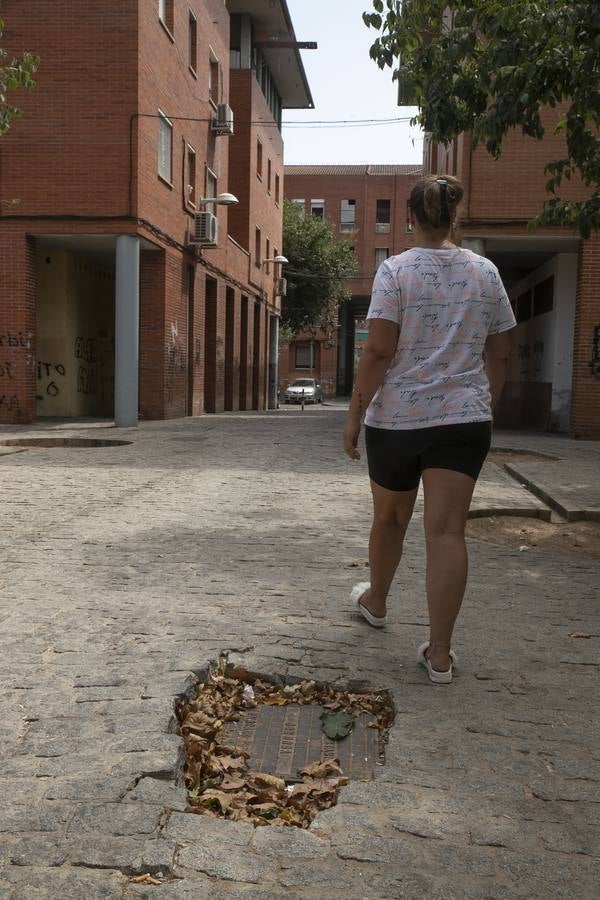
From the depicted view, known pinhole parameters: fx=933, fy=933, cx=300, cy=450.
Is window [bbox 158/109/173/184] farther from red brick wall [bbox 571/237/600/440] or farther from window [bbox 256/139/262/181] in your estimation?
window [bbox 256/139/262/181]

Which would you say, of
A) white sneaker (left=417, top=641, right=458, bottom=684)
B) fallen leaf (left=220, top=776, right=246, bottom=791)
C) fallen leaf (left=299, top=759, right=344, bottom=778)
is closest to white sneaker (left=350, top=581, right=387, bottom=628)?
white sneaker (left=417, top=641, right=458, bottom=684)

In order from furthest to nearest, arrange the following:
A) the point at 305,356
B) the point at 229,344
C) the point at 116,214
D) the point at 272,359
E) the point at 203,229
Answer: the point at 305,356 → the point at 272,359 → the point at 229,344 → the point at 203,229 → the point at 116,214

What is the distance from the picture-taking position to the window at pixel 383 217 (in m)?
63.6

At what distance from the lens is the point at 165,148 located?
837 inches

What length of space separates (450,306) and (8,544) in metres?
3.86

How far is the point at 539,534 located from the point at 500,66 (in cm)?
350

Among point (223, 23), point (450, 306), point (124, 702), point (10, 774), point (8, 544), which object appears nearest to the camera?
point (10, 774)

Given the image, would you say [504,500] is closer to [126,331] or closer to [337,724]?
[337,724]

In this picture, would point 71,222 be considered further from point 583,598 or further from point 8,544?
point 583,598

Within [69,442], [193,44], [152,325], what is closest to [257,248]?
[193,44]

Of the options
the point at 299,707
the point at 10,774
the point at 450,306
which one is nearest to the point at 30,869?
the point at 10,774

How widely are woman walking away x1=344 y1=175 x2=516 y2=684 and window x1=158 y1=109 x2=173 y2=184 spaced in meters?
18.1

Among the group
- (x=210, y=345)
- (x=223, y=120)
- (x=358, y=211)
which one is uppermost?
(x=358, y=211)

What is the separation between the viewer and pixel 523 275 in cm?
2397
